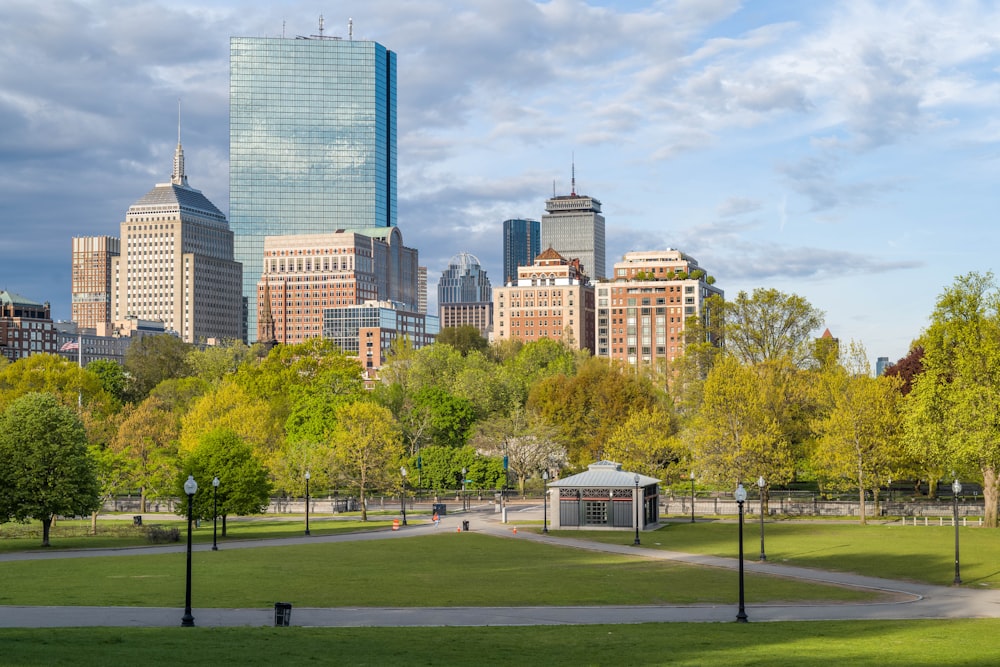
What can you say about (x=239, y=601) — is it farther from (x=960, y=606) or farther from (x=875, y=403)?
(x=875, y=403)

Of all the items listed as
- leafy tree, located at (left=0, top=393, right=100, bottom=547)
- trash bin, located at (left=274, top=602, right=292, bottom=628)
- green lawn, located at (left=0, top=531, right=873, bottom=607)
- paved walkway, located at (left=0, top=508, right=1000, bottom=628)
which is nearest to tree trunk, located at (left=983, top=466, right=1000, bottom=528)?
green lawn, located at (left=0, top=531, right=873, bottom=607)

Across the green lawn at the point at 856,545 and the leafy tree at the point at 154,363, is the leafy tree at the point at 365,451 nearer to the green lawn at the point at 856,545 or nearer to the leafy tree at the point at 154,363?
the green lawn at the point at 856,545

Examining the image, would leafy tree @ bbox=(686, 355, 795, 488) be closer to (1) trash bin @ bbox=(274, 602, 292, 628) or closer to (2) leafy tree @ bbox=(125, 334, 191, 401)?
(1) trash bin @ bbox=(274, 602, 292, 628)

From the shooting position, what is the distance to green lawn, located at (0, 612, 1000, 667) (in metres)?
25.0

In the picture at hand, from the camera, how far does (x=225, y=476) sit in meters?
70.6

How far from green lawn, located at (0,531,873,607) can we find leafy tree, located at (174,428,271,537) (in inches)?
427

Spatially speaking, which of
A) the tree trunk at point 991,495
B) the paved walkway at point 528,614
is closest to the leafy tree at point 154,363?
the tree trunk at point 991,495

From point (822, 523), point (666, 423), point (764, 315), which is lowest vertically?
point (822, 523)

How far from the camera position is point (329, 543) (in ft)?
215

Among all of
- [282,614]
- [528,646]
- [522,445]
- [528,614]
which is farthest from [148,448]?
[528,646]

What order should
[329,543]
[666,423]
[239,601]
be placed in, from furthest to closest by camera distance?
1. [666,423]
2. [329,543]
3. [239,601]

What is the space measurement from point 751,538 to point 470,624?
37.2 metres

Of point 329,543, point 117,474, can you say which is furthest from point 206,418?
point 329,543

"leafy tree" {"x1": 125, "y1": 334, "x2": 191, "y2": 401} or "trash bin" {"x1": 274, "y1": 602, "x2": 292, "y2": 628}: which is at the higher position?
"leafy tree" {"x1": 125, "y1": 334, "x2": 191, "y2": 401}
